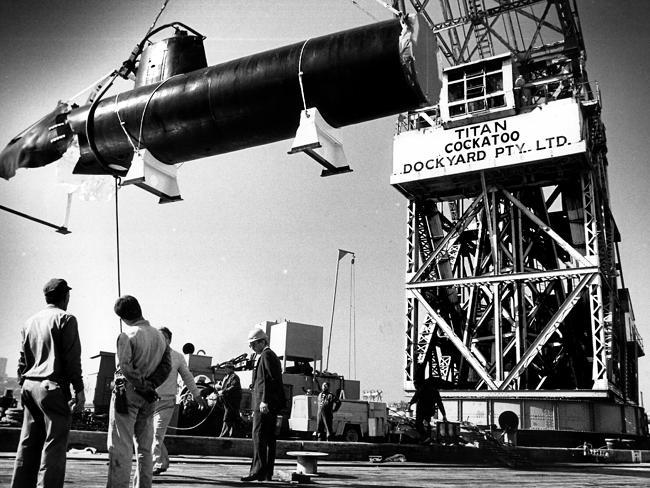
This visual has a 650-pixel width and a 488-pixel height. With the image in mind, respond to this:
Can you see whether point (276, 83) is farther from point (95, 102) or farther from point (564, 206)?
point (564, 206)

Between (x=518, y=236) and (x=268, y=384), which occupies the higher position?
(x=518, y=236)

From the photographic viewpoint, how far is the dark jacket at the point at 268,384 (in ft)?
22.9

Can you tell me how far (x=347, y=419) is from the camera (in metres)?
18.4

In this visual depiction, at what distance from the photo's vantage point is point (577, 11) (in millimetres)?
26328

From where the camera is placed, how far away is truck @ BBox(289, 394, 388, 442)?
58.6ft

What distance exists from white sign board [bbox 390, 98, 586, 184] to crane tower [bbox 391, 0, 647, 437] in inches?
1.9

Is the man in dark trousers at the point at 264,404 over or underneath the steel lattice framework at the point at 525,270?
underneath

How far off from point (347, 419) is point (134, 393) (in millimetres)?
14383

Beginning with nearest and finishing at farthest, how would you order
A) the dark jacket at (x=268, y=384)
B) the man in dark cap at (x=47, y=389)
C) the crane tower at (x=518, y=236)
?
the man in dark cap at (x=47, y=389) → the dark jacket at (x=268, y=384) → the crane tower at (x=518, y=236)

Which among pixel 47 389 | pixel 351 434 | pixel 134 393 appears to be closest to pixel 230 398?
pixel 351 434

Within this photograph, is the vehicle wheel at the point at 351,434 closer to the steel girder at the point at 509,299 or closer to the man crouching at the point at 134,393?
the steel girder at the point at 509,299

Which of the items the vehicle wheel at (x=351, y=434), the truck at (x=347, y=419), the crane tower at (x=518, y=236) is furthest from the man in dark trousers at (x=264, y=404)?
the crane tower at (x=518, y=236)

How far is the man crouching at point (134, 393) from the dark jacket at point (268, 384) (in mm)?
2019

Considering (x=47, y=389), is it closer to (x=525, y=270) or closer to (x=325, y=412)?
(x=325, y=412)
